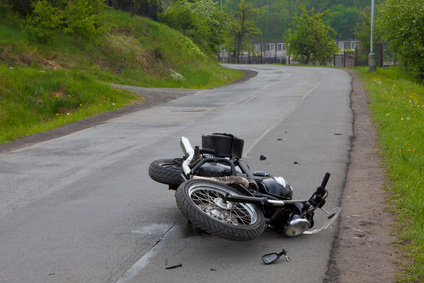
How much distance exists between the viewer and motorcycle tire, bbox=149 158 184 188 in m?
6.58

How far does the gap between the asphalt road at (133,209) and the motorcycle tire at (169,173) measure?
1.61 ft

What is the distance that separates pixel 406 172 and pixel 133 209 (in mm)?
4690

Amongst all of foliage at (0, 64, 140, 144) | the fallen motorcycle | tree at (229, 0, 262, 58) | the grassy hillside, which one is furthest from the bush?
tree at (229, 0, 262, 58)

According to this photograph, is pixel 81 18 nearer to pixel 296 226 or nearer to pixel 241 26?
pixel 296 226

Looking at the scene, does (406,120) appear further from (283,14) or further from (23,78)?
(283,14)

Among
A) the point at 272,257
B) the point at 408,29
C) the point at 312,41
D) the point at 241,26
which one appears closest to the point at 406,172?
the point at 272,257

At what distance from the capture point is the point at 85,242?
5.88 metres

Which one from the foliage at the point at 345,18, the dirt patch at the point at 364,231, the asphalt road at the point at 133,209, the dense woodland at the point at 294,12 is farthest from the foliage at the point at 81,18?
the foliage at the point at 345,18

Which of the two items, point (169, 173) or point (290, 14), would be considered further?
point (290, 14)

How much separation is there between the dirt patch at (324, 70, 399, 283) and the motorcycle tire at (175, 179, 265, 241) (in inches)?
34.8

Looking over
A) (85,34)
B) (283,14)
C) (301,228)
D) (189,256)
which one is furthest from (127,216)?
(283,14)

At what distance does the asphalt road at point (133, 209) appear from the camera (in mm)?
5133

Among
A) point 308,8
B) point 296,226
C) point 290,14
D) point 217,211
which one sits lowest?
point 296,226

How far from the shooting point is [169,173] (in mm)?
6637
